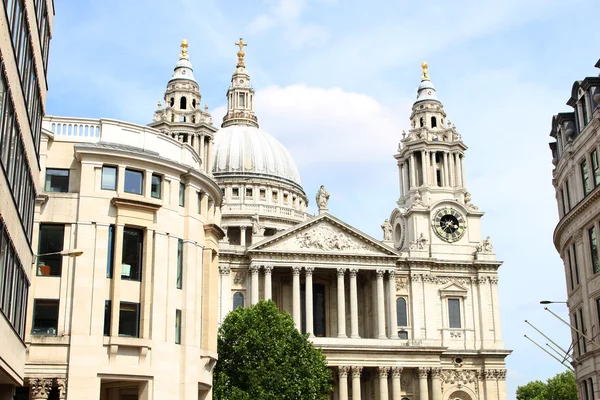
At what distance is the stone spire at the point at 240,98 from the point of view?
126m

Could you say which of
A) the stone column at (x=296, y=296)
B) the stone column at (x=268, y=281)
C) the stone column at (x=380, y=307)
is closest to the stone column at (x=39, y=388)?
the stone column at (x=268, y=281)

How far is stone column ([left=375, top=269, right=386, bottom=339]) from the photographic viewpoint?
271 ft

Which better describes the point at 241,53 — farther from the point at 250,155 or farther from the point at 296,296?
the point at 296,296

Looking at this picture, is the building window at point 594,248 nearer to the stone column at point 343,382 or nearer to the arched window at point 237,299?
the stone column at point 343,382

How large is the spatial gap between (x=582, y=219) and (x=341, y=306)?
4075cm

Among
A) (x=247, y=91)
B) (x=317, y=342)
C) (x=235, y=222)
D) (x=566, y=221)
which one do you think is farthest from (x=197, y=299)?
(x=247, y=91)

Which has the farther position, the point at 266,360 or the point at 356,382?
the point at 356,382

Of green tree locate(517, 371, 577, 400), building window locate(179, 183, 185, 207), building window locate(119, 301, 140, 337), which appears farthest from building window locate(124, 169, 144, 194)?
green tree locate(517, 371, 577, 400)

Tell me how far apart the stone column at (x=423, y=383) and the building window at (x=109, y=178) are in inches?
1940

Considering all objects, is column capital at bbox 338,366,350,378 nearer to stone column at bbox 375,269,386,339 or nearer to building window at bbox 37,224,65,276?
stone column at bbox 375,269,386,339

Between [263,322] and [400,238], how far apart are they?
1310 inches

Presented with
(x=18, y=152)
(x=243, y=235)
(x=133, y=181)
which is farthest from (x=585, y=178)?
(x=243, y=235)

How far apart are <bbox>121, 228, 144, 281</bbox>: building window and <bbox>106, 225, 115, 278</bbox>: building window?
1.69ft

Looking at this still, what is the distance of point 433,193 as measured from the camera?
92250 mm
